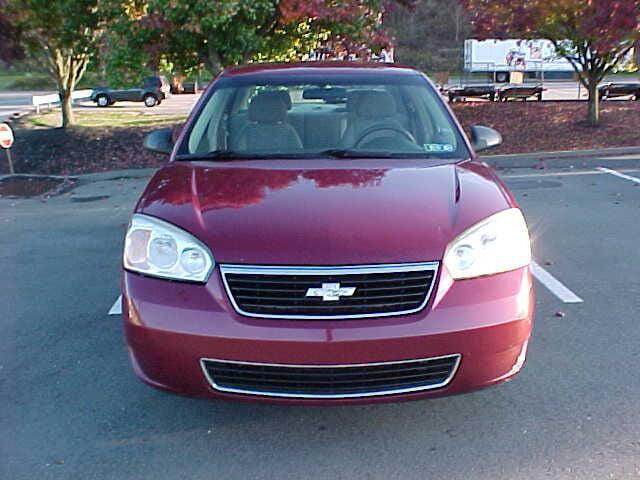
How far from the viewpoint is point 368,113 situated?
436 centimetres

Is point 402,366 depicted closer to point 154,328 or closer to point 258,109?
point 154,328

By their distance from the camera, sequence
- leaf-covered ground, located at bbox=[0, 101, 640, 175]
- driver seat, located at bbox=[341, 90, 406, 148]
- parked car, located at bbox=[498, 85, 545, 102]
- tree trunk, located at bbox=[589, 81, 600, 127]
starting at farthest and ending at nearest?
parked car, located at bbox=[498, 85, 545, 102], tree trunk, located at bbox=[589, 81, 600, 127], leaf-covered ground, located at bbox=[0, 101, 640, 175], driver seat, located at bbox=[341, 90, 406, 148]

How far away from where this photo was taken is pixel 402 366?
2.84m

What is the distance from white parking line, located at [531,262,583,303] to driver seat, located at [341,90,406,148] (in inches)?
73.0

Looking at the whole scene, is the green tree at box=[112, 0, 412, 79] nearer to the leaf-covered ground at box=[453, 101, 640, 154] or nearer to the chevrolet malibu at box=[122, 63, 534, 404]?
the leaf-covered ground at box=[453, 101, 640, 154]

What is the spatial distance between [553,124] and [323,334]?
12897 mm

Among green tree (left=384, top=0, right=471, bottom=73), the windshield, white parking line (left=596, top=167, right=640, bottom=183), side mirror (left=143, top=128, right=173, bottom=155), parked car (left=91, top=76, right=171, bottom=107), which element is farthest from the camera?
green tree (left=384, top=0, right=471, bottom=73)

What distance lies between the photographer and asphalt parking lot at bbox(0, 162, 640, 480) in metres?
2.96

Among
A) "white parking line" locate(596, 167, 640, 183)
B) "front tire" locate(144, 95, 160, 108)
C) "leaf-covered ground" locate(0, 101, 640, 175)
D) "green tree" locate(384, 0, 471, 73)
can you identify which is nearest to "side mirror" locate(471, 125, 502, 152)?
"white parking line" locate(596, 167, 640, 183)

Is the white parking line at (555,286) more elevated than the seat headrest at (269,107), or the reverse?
the seat headrest at (269,107)

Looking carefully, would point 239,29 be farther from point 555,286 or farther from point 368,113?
point 555,286

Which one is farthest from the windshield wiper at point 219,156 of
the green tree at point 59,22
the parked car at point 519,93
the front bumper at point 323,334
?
the parked car at point 519,93

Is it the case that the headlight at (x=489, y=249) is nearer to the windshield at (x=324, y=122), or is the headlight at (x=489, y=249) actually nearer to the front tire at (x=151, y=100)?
the windshield at (x=324, y=122)

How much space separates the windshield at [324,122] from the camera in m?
4.10
